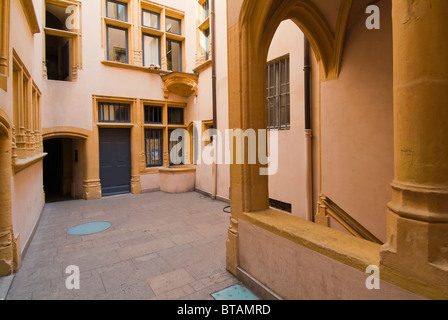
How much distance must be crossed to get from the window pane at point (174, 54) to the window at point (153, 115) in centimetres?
196

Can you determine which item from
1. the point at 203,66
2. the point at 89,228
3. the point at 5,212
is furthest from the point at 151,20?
the point at 5,212

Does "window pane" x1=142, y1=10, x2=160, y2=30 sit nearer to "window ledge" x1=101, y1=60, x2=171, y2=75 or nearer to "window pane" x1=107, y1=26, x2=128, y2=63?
"window pane" x1=107, y1=26, x2=128, y2=63

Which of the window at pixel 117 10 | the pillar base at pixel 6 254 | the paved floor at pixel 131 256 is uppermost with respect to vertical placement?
the window at pixel 117 10

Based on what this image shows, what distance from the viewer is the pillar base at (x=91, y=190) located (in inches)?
368

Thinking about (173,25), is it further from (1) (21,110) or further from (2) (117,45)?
(1) (21,110)

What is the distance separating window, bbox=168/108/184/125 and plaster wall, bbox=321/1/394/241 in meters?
7.71

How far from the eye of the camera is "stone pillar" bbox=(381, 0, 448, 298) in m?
1.65

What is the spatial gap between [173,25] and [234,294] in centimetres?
1141

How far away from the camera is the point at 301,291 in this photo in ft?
8.59

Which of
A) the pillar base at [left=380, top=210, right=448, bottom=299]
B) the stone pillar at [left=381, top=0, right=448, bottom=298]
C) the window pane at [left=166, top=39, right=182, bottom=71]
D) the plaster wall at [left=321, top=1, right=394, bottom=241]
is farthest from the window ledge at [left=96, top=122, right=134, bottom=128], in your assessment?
the pillar base at [left=380, top=210, right=448, bottom=299]

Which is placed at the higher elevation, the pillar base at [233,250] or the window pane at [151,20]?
the window pane at [151,20]

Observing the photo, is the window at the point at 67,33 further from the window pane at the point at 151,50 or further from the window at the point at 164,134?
the window at the point at 164,134

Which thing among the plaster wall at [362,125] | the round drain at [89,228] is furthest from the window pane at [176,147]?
the plaster wall at [362,125]
